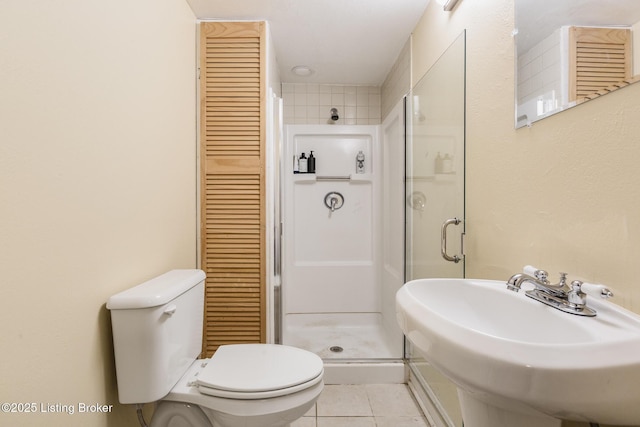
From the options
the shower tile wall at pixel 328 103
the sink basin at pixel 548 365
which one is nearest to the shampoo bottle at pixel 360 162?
the shower tile wall at pixel 328 103

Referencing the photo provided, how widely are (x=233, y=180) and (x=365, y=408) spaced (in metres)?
1.46

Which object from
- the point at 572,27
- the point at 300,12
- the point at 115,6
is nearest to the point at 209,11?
the point at 300,12

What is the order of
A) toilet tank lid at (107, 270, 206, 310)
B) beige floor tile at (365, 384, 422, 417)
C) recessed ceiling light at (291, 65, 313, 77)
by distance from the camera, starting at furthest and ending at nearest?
recessed ceiling light at (291, 65, 313, 77) < beige floor tile at (365, 384, 422, 417) < toilet tank lid at (107, 270, 206, 310)

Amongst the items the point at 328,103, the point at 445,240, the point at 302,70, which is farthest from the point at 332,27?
the point at 445,240

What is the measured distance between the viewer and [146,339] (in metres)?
1.03

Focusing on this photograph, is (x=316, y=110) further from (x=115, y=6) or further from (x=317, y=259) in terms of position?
(x=115, y=6)

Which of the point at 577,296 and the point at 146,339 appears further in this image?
the point at 146,339

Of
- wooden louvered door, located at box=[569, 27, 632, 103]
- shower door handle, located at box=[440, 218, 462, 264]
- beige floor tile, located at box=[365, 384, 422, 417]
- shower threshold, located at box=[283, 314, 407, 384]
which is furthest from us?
shower threshold, located at box=[283, 314, 407, 384]

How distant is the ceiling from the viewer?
68.2 inches

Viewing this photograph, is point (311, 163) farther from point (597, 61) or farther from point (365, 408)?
point (597, 61)

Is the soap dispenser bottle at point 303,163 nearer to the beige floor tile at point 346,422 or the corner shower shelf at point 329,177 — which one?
the corner shower shelf at point 329,177

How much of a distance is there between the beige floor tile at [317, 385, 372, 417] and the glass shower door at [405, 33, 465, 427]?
34cm

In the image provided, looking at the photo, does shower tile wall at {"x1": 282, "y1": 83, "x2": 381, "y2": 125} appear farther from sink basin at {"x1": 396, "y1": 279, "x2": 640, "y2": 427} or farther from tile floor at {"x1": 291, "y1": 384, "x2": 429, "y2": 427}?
sink basin at {"x1": 396, "y1": 279, "x2": 640, "y2": 427}

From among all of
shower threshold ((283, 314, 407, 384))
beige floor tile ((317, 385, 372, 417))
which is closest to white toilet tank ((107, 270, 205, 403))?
beige floor tile ((317, 385, 372, 417))
